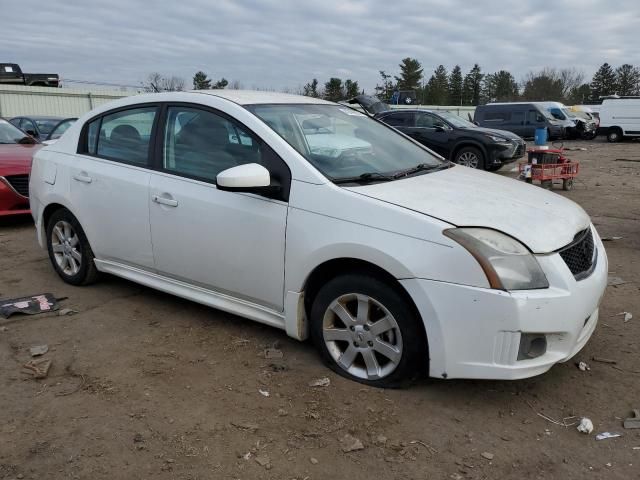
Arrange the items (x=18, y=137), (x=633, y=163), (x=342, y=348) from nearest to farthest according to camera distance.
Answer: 1. (x=342, y=348)
2. (x=18, y=137)
3. (x=633, y=163)

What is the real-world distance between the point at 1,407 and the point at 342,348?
189cm

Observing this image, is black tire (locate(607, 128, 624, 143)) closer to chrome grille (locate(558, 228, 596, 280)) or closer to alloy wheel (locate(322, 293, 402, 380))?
chrome grille (locate(558, 228, 596, 280))

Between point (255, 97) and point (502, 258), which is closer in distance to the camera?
point (502, 258)

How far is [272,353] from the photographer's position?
12.0 feet

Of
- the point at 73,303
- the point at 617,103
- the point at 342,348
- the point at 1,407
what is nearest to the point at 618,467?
the point at 342,348

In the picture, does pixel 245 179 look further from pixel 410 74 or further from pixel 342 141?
pixel 410 74

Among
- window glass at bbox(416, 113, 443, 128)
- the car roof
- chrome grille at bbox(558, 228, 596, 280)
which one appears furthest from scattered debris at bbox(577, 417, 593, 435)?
window glass at bbox(416, 113, 443, 128)

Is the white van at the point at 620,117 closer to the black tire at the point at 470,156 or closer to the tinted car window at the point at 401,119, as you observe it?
the tinted car window at the point at 401,119

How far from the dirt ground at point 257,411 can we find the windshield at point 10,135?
5069 mm

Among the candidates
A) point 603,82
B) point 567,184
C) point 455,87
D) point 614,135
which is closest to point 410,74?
point 455,87

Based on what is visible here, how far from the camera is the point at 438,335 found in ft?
9.36

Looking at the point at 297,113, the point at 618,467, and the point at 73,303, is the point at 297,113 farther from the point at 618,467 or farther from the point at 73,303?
the point at 618,467

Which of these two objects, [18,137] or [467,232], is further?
[18,137]

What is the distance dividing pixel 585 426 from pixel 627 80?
78.1 m
